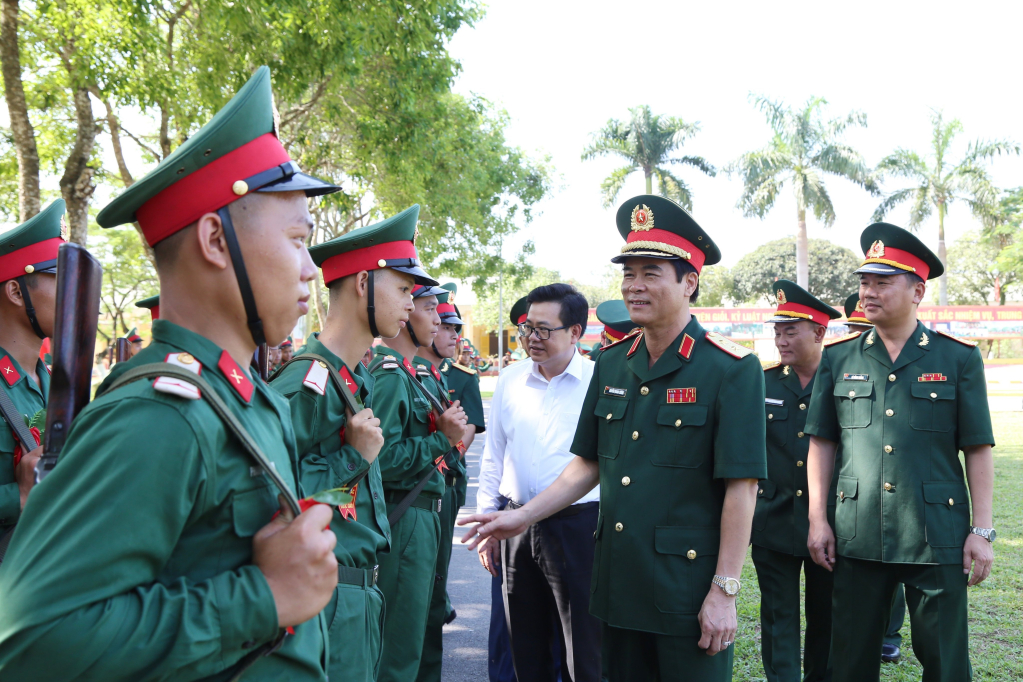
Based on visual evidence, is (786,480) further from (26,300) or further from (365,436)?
(26,300)

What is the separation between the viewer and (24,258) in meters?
3.16

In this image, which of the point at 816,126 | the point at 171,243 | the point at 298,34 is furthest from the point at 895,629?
the point at 816,126

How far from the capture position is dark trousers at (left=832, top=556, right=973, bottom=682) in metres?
3.57

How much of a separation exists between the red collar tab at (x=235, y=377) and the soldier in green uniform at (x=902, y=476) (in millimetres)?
3379

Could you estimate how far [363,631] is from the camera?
2.43m

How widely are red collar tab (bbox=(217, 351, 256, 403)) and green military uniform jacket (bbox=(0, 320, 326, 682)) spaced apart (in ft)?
0.31

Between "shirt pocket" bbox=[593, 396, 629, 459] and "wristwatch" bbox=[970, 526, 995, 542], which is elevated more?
"shirt pocket" bbox=[593, 396, 629, 459]

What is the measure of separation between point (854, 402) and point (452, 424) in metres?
2.16

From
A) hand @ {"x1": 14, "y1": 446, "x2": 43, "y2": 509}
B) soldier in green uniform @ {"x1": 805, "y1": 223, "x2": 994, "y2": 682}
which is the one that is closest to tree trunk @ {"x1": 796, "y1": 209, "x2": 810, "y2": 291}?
soldier in green uniform @ {"x1": 805, "y1": 223, "x2": 994, "y2": 682}

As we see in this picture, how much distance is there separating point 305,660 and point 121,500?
55 cm

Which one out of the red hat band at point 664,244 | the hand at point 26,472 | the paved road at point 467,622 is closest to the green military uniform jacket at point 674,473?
the red hat band at point 664,244

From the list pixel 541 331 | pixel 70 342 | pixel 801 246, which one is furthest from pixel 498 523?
pixel 801 246

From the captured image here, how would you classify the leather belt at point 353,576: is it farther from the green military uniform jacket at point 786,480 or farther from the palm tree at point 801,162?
the palm tree at point 801,162

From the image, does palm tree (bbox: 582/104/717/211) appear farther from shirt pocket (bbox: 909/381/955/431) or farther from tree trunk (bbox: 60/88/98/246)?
shirt pocket (bbox: 909/381/955/431)
